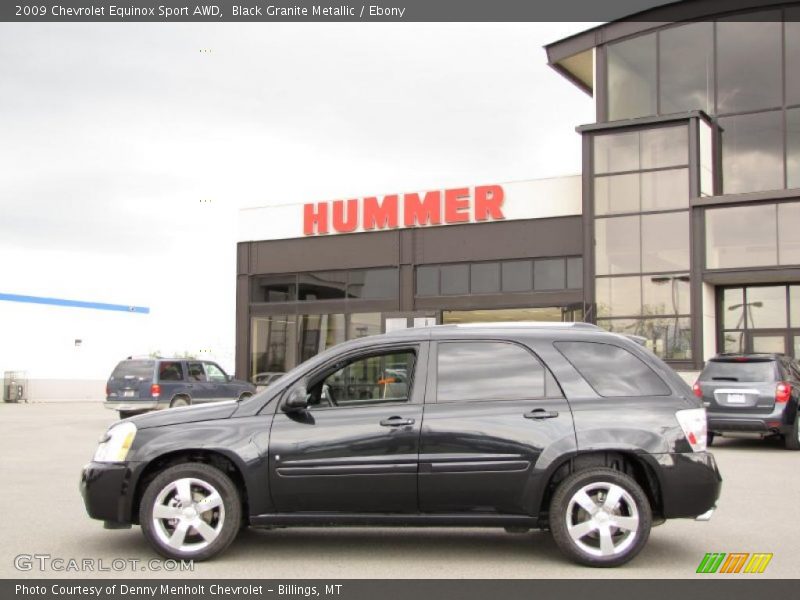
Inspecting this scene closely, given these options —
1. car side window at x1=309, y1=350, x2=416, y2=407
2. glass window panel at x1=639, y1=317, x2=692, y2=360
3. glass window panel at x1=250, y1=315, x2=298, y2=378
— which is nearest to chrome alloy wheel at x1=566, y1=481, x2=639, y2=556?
car side window at x1=309, y1=350, x2=416, y2=407

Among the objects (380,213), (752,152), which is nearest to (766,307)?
(752,152)

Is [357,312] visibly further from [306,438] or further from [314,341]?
[306,438]

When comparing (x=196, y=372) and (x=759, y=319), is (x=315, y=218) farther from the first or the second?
(x=759, y=319)

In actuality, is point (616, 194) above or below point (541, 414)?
above

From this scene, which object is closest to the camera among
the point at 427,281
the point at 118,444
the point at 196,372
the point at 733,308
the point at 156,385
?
the point at 118,444

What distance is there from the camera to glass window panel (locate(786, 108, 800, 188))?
981 inches

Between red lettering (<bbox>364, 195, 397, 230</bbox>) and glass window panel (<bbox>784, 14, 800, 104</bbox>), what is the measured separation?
11.9 meters

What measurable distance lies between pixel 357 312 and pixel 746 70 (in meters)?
13.6

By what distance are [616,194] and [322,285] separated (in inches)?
409

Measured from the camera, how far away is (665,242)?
24984 mm

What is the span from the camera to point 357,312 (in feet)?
99.2
